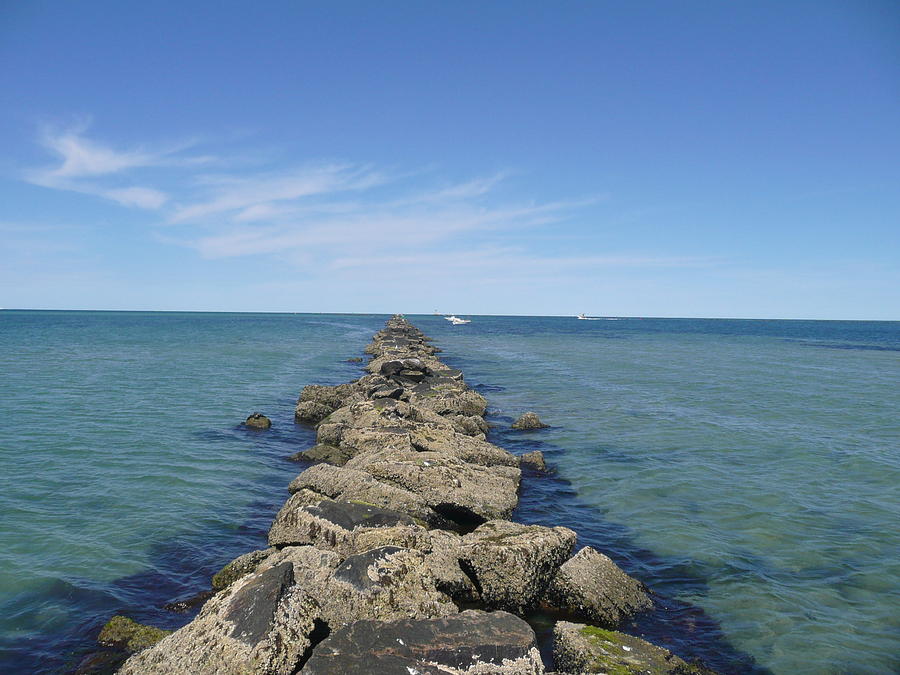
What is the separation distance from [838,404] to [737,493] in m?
20.5

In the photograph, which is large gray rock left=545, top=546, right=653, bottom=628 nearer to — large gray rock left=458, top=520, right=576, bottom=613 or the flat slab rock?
large gray rock left=458, top=520, right=576, bottom=613

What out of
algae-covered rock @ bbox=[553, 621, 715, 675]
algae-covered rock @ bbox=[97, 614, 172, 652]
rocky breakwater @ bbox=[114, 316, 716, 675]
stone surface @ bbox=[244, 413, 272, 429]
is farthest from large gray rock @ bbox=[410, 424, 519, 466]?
stone surface @ bbox=[244, 413, 272, 429]

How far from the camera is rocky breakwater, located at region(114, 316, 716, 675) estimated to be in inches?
263

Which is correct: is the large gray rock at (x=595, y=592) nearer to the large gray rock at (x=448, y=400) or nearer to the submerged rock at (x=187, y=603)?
the submerged rock at (x=187, y=603)

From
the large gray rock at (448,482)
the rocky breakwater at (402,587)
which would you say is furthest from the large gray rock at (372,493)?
the large gray rock at (448,482)

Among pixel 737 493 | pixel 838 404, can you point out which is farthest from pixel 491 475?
pixel 838 404

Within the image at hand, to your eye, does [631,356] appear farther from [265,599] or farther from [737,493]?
[265,599]

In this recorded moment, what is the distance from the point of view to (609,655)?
284 inches

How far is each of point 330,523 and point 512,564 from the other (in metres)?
3.51

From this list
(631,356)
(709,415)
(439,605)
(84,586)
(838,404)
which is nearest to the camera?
(439,605)

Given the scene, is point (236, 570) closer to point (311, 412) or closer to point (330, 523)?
point (330, 523)

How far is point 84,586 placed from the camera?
A: 9875 mm

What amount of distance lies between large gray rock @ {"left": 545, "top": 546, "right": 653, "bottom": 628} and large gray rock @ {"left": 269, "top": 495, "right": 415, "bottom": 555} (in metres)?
3.03

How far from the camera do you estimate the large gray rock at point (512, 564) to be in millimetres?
9242
